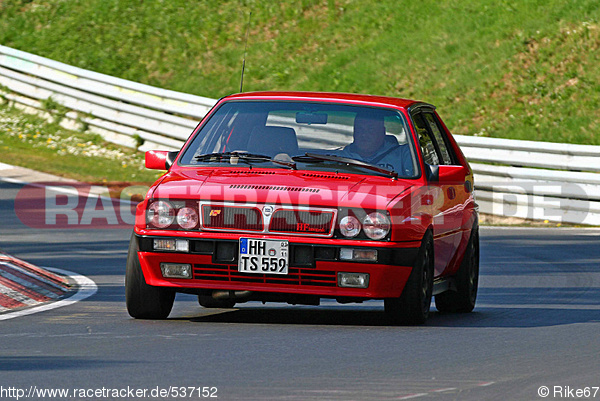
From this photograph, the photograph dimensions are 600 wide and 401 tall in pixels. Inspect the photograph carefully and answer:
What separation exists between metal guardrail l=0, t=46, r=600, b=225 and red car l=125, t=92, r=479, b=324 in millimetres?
8720

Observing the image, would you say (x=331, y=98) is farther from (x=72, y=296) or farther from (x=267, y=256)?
(x=72, y=296)

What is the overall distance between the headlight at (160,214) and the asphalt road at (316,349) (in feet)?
2.18

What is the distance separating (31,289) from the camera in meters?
9.41

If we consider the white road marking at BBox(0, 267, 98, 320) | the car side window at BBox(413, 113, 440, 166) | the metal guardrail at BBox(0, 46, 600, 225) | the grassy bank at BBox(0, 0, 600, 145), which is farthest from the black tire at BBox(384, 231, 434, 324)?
the grassy bank at BBox(0, 0, 600, 145)

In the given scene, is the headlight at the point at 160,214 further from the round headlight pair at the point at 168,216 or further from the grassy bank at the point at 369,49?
the grassy bank at the point at 369,49

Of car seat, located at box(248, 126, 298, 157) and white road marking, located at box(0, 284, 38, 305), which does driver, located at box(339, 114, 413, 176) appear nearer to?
car seat, located at box(248, 126, 298, 157)

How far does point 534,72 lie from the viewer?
22766 mm

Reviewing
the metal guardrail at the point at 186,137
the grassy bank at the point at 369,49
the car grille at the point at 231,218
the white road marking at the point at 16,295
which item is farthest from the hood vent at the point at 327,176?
the grassy bank at the point at 369,49

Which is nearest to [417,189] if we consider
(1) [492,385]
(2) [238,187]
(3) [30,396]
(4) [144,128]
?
(2) [238,187]

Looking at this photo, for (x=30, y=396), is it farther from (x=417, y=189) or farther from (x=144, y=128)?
(x=144, y=128)

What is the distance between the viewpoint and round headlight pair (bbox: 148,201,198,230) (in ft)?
26.2

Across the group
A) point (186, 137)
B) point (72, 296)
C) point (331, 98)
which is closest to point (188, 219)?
point (331, 98)

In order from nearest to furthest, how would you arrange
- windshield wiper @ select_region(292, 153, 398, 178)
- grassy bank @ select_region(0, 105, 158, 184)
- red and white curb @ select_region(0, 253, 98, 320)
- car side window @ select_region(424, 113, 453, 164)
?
windshield wiper @ select_region(292, 153, 398, 178) → red and white curb @ select_region(0, 253, 98, 320) → car side window @ select_region(424, 113, 453, 164) → grassy bank @ select_region(0, 105, 158, 184)

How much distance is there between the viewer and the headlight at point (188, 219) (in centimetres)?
799
